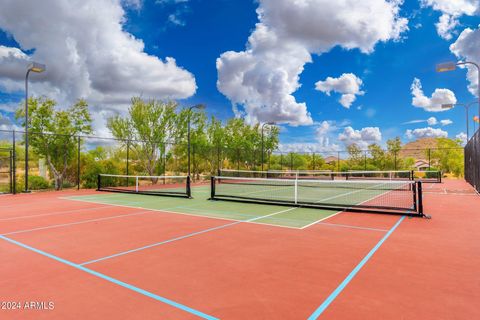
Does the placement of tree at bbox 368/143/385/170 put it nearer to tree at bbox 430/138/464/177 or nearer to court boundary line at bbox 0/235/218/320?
tree at bbox 430/138/464/177

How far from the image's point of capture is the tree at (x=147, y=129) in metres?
24.1

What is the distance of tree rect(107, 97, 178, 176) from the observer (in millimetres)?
24094

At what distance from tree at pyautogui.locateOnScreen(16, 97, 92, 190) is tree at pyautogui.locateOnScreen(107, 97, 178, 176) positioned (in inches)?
125

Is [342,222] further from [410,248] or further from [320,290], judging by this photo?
[320,290]

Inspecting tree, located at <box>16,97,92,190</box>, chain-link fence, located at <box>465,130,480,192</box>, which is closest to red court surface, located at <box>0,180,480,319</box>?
chain-link fence, located at <box>465,130,480,192</box>

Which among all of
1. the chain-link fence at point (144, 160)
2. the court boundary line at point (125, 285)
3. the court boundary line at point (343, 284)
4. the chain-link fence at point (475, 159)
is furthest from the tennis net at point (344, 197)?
the chain-link fence at point (144, 160)

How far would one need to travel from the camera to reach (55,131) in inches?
790

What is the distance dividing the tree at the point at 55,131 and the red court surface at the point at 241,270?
1365cm

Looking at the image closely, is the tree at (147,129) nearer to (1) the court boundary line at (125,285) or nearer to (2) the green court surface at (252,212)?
(2) the green court surface at (252,212)

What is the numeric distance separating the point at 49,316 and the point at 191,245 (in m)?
2.80

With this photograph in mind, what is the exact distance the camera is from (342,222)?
800 cm

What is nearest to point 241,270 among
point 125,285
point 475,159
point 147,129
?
point 125,285

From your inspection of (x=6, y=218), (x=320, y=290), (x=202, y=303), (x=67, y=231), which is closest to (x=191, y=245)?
(x=202, y=303)

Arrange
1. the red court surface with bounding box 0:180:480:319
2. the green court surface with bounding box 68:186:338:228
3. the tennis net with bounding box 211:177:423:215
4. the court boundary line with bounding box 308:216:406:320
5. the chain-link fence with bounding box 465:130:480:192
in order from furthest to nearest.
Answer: the chain-link fence with bounding box 465:130:480:192 < the tennis net with bounding box 211:177:423:215 < the green court surface with bounding box 68:186:338:228 < the red court surface with bounding box 0:180:480:319 < the court boundary line with bounding box 308:216:406:320
